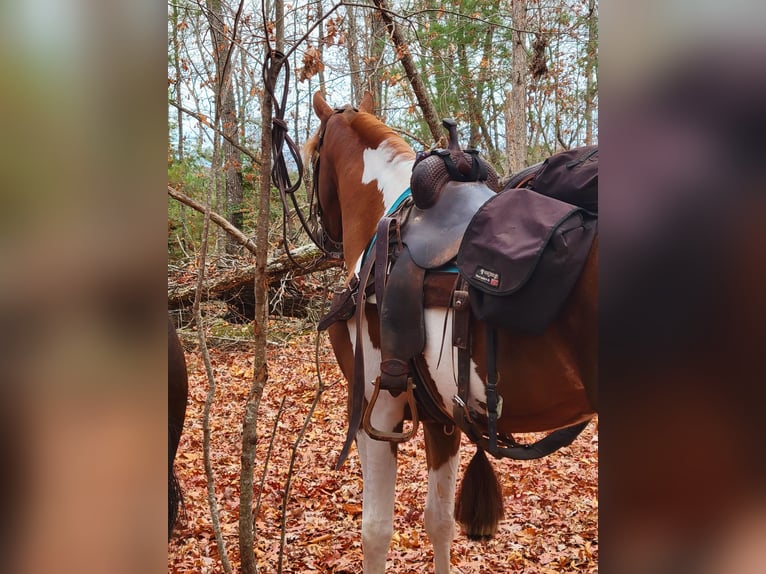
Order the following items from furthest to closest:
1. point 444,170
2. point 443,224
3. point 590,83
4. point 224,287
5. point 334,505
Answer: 1. point 590,83
2. point 224,287
3. point 334,505
4. point 444,170
5. point 443,224

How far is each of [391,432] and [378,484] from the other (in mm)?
293

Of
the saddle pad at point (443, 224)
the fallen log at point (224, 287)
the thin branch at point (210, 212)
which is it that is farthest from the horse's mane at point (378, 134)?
the fallen log at point (224, 287)

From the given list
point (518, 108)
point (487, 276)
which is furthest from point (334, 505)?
point (518, 108)

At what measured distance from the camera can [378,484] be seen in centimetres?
273

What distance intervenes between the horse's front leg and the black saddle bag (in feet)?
2.99

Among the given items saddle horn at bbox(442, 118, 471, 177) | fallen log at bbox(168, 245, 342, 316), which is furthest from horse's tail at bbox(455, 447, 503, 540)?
fallen log at bbox(168, 245, 342, 316)

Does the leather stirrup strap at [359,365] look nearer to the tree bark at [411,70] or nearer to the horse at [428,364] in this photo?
the horse at [428,364]

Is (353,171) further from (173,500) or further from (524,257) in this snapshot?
(173,500)

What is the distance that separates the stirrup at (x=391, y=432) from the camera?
7.91 ft

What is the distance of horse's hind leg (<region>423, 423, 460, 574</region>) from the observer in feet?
9.67

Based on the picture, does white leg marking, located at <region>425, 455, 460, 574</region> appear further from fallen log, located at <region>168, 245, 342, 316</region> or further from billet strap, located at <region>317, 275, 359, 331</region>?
fallen log, located at <region>168, 245, 342, 316</region>

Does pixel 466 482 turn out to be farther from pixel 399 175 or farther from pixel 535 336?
pixel 399 175

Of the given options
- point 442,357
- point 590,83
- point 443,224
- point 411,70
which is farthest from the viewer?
point 590,83

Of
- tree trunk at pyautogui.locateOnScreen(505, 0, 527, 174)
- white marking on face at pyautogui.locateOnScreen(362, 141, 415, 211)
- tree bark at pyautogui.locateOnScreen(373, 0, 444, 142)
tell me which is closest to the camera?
white marking on face at pyautogui.locateOnScreen(362, 141, 415, 211)
